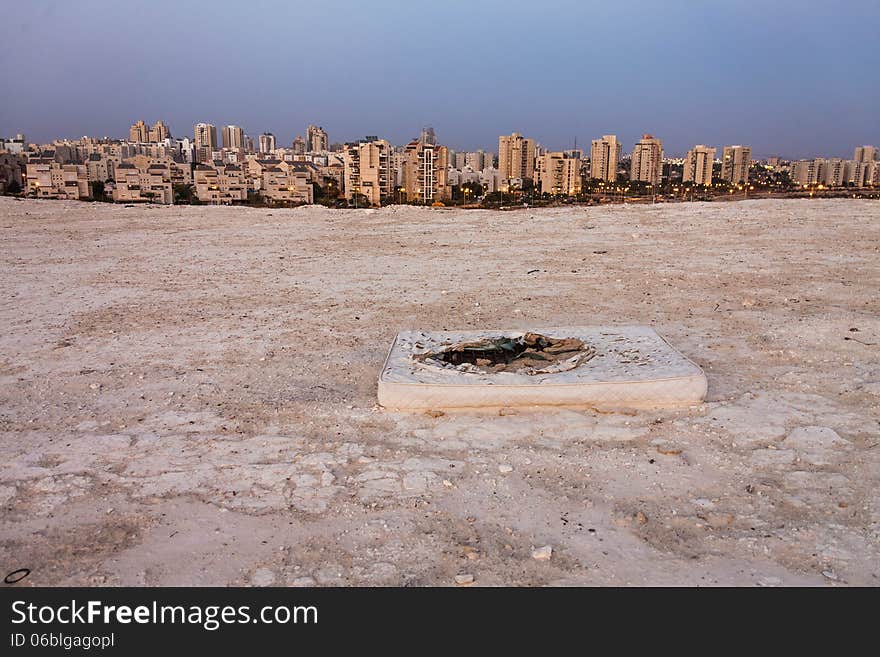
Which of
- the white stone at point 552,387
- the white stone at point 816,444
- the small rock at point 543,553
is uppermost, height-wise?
the white stone at point 552,387

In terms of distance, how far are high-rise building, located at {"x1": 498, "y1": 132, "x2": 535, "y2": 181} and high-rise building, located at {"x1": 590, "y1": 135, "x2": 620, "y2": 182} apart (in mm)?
9734

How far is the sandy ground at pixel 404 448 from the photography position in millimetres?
2795

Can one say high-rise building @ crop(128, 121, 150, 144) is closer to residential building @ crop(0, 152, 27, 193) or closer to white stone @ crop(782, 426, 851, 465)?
residential building @ crop(0, 152, 27, 193)

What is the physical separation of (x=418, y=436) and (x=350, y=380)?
1333mm

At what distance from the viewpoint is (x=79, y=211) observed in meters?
19.2

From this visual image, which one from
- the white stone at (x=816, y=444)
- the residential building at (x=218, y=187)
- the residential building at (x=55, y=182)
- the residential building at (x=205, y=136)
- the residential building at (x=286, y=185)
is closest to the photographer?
the white stone at (x=816, y=444)

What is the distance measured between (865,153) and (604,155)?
37177 millimetres

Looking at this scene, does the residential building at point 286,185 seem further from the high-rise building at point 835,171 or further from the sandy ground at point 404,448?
the high-rise building at point 835,171

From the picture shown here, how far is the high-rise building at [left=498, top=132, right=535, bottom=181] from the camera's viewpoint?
320ft

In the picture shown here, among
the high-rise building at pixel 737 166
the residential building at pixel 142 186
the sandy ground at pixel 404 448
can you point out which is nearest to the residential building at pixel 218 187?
the residential building at pixel 142 186

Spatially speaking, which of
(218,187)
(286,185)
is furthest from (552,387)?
(286,185)

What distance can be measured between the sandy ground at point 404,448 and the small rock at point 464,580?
0.4 inches

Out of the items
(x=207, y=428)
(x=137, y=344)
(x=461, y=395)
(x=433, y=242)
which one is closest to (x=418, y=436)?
(x=461, y=395)
